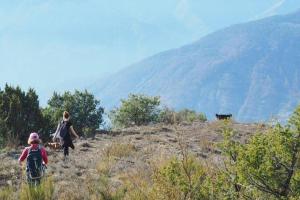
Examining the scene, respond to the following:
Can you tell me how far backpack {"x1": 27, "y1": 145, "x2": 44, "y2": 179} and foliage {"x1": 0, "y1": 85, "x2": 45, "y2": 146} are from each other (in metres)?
19.3

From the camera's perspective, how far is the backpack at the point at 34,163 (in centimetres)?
1282

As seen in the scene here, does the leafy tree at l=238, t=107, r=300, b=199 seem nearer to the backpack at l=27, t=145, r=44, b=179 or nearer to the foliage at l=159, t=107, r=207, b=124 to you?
the foliage at l=159, t=107, r=207, b=124

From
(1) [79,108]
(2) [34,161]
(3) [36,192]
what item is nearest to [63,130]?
(2) [34,161]

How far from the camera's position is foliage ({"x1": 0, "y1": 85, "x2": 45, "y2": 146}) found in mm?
34234

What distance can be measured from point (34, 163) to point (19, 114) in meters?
23.9

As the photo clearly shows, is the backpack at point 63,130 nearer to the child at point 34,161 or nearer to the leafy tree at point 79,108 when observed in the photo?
the child at point 34,161

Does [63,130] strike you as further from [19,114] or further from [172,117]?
[19,114]

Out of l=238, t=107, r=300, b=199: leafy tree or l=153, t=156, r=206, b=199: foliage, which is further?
l=153, t=156, r=206, b=199: foliage

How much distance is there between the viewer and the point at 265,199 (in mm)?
7500

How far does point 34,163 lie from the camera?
13.2 meters

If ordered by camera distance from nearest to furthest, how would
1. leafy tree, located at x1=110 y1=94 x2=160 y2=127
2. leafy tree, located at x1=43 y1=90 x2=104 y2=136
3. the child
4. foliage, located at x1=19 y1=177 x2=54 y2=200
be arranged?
foliage, located at x1=19 y1=177 x2=54 y2=200
the child
leafy tree, located at x1=43 y1=90 x2=104 y2=136
leafy tree, located at x1=110 y1=94 x2=160 y2=127

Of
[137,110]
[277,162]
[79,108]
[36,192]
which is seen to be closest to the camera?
[277,162]

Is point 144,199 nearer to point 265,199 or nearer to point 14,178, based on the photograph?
point 265,199

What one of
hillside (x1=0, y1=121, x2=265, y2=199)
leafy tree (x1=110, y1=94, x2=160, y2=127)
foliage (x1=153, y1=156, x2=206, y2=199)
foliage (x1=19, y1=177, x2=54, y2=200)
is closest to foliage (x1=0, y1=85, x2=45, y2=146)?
hillside (x1=0, y1=121, x2=265, y2=199)
